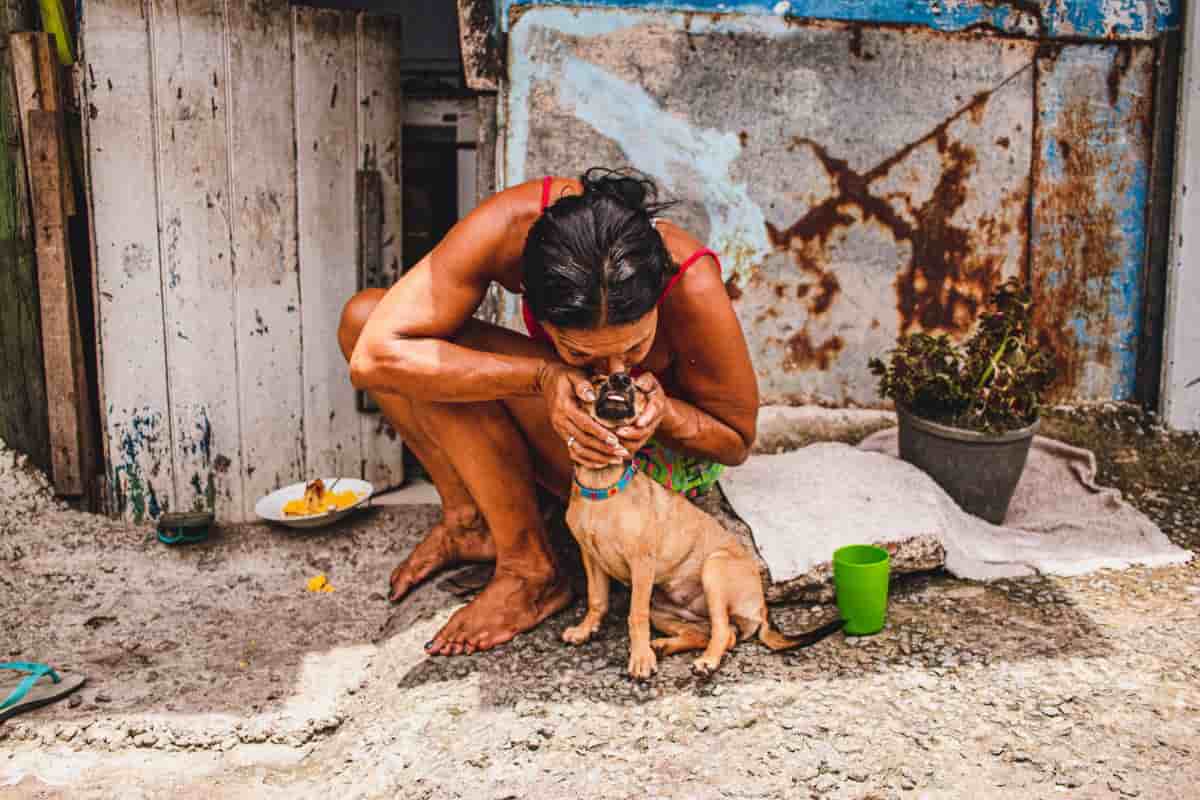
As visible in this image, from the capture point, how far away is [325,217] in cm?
388

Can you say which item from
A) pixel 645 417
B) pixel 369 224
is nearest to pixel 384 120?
pixel 369 224

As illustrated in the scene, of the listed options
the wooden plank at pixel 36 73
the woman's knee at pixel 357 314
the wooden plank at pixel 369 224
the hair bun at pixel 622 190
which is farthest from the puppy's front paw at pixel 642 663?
the wooden plank at pixel 36 73

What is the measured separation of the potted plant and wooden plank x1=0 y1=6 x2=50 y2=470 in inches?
125

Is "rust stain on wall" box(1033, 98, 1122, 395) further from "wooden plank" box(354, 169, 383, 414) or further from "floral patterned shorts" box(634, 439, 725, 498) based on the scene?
"wooden plank" box(354, 169, 383, 414)

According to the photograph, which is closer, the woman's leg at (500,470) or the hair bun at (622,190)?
the hair bun at (622,190)

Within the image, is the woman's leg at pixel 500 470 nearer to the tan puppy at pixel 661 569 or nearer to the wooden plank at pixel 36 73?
the tan puppy at pixel 661 569

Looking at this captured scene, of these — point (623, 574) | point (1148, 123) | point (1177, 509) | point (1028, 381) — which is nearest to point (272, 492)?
point (623, 574)

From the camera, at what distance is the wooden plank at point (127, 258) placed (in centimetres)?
363

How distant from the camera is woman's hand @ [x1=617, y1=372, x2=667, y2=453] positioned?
2.35 metres

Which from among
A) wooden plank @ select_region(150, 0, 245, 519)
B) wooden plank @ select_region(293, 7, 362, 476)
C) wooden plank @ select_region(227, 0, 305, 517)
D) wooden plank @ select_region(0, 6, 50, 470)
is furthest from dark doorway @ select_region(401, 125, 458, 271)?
wooden plank @ select_region(0, 6, 50, 470)

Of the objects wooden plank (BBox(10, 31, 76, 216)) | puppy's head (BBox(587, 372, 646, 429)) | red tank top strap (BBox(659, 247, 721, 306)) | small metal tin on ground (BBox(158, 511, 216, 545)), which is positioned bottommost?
small metal tin on ground (BBox(158, 511, 216, 545))

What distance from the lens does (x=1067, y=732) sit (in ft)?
7.31

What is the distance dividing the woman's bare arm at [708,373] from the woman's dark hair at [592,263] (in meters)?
0.16

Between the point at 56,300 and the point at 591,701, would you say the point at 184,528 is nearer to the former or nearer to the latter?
the point at 56,300
